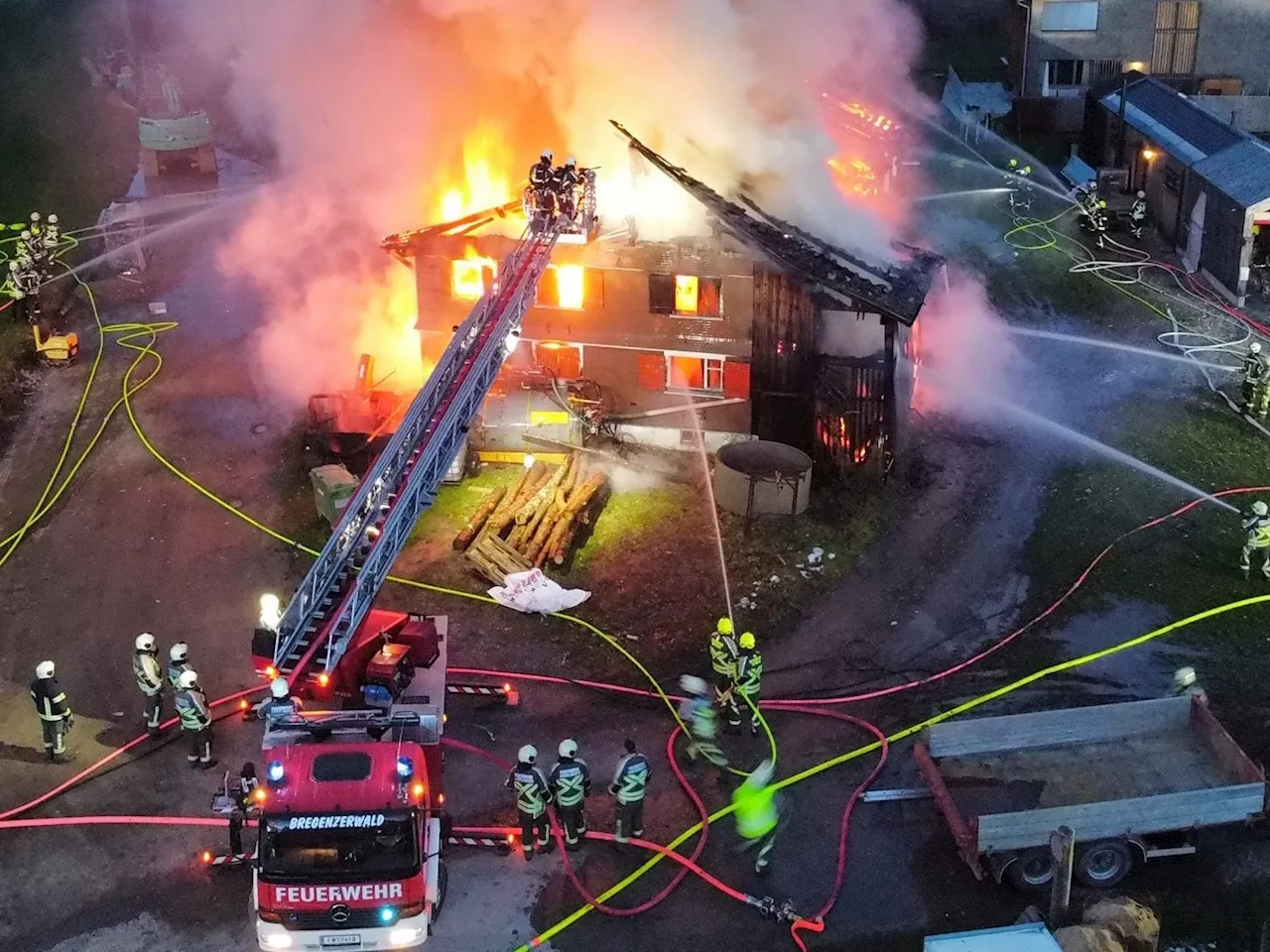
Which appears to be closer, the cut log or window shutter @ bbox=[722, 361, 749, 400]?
the cut log

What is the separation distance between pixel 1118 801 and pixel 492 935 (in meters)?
6.04

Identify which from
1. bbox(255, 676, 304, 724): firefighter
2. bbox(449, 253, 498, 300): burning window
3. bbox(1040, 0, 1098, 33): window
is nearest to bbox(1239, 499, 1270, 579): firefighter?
bbox(449, 253, 498, 300): burning window

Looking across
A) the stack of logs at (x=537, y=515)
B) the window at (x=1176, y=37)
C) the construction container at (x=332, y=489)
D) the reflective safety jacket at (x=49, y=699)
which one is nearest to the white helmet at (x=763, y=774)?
the stack of logs at (x=537, y=515)

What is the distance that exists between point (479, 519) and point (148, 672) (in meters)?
6.30

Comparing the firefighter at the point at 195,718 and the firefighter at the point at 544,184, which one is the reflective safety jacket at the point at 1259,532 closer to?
the firefighter at the point at 544,184

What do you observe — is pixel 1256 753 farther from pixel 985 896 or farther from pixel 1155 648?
pixel 985 896

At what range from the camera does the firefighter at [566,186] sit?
17750mm

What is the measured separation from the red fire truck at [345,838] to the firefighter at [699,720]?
378 centimetres

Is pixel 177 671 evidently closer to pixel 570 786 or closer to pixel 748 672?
pixel 570 786

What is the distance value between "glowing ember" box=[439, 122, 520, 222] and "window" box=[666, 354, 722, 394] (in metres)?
4.69

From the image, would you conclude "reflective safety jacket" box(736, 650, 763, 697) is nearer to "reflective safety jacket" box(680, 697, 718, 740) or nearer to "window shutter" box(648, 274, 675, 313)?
"reflective safety jacket" box(680, 697, 718, 740)

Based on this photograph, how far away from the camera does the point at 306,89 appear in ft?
92.8

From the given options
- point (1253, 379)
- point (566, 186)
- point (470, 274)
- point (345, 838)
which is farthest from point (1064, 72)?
point (345, 838)

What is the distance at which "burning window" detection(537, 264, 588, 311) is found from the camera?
2127cm
